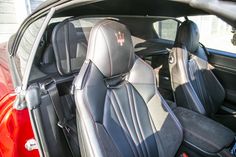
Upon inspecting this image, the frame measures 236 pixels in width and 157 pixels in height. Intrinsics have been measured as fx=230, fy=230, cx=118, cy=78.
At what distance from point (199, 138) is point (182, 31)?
104 cm

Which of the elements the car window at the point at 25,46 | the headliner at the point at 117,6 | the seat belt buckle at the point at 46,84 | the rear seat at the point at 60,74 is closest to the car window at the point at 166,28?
the headliner at the point at 117,6

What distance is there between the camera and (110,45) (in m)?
1.26

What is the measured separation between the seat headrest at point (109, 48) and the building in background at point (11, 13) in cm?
321

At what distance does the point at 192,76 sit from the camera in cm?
214

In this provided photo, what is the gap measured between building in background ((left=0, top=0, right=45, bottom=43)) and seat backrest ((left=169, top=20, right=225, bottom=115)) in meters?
2.91

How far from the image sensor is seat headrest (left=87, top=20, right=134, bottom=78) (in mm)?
1239

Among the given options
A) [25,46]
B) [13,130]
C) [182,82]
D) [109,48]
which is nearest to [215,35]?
[182,82]

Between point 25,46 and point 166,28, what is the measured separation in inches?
62.7

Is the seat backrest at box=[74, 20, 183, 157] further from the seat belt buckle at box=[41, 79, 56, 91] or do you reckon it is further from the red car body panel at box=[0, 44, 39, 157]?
the red car body panel at box=[0, 44, 39, 157]

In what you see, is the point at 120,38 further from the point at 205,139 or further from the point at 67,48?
the point at 205,139

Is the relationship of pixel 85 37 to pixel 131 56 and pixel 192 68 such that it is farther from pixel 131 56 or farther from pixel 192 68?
pixel 192 68

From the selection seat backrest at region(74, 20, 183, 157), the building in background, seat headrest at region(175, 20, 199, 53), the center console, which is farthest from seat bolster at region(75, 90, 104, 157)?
the building in background

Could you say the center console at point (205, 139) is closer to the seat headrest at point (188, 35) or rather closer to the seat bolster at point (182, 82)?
the seat bolster at point (182, 82)

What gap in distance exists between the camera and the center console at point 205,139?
58.6 inches
